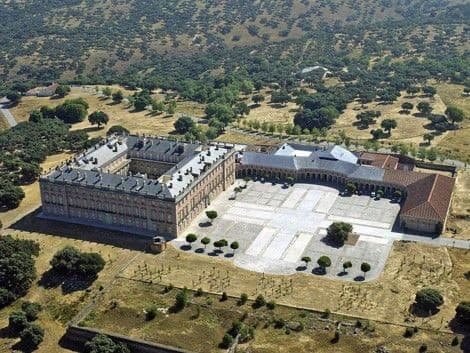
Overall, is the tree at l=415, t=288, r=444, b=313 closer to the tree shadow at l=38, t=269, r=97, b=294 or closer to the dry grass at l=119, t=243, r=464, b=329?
the dry grass at l=119, t=243, r=464, b=329

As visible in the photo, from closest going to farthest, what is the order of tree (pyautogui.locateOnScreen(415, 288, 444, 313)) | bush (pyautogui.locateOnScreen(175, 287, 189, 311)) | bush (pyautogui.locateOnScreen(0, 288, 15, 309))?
tree (pyautogui.locateOnScreen(415, 288, 444, 313)) < bush (pyautogui.locateOnScreen(175, 287, 189, 311)) < bush (pyautogui.locateOnScreen(0, 288, 15, 309))

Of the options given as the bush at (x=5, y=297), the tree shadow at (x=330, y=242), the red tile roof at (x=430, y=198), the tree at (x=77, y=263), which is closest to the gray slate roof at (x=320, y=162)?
the red tile roof at (x=430, y=198)

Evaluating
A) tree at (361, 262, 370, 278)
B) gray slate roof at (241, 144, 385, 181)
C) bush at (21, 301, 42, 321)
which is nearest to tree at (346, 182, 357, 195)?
gray slate roof at (241, 144, 385, 181)

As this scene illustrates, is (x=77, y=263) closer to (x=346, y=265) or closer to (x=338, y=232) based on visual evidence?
(x=346, y=265)

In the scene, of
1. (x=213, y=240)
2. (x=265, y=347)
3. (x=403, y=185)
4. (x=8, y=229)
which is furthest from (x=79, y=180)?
(x=403, y=185)

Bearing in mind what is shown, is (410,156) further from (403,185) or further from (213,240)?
(213,240)

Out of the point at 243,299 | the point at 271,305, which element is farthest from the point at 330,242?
the point at 243,299

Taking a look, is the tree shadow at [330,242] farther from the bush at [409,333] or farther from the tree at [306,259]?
the bush at [409,333]
